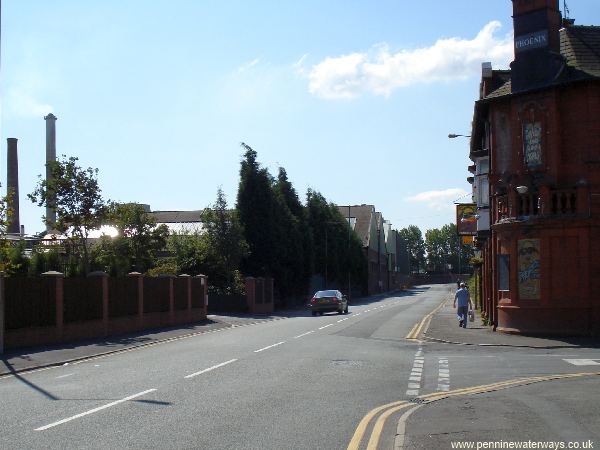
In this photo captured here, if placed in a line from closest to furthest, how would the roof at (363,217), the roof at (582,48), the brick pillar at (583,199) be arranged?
the brick pillar at (583,199)
the roof at (582,48)
the roof at (363,217)

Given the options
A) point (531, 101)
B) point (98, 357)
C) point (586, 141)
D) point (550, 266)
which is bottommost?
point (98, 357)

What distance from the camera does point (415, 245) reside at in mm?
194125

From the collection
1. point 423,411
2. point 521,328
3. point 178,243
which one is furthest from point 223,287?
point 423,411

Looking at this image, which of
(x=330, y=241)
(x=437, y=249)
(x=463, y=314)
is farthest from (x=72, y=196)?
(x=437, y=249)

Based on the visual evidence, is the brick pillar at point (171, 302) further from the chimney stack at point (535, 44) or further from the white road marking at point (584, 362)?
the white road marking at point (584, 362)

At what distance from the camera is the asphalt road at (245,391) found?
353 inches

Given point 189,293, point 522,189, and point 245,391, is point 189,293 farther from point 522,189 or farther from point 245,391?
point 245,391

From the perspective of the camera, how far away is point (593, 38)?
27.1m

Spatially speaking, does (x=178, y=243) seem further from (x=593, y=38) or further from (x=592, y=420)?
(x=592, y=420)

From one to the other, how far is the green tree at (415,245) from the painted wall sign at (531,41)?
167m

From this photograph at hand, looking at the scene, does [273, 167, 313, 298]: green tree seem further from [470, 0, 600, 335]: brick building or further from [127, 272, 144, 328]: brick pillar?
[470, 0, 600, 335]: brick building

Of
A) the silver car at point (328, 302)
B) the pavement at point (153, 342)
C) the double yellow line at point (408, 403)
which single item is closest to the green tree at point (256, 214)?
the silver car at point (328, 302)

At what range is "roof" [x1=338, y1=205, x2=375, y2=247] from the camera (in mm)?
106787

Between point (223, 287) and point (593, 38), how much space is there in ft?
96.6
